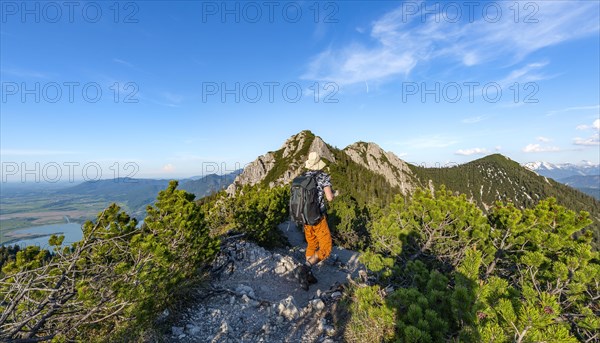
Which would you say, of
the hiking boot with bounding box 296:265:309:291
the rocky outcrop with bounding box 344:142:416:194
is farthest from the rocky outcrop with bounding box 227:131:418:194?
the hiking boot with bounding box 296:265:309:291

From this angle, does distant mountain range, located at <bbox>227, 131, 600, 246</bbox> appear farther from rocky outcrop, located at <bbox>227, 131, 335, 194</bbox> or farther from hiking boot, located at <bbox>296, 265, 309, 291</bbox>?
hiking boot, located at <bbox>296, 265, 309, 291</bbox>

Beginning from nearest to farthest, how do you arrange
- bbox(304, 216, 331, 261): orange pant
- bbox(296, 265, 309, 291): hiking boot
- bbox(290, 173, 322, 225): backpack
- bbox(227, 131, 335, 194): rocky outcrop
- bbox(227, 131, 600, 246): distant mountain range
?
bbox(290, 173, 322, 225): backpack → bbox(296, 265, 309, 291): hiking boot → bbox(304, 216, 331, 261): orange pant → bbox(227, 131, 600, 246): distant mountain range → bbox(227, 131, 335, 194): rocky outcrop

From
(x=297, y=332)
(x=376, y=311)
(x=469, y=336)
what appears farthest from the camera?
(x=297, y=332)

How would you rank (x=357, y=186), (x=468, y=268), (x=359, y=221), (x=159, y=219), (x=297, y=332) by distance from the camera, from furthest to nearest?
(x=357, y=186), (x=359, y=221), (x=159, y=219), (x=297, y=332), (x=468, y=268)

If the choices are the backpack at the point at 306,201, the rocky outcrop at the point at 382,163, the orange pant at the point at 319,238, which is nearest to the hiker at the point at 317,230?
the orange pant at the point at 319,238

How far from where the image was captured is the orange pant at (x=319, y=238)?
27.3ft

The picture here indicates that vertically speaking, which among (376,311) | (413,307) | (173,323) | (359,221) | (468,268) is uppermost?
(468,268)

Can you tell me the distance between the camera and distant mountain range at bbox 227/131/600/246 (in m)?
67.7

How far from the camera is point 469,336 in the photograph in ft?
10.2

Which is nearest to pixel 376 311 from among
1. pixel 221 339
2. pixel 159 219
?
pixel 221 339

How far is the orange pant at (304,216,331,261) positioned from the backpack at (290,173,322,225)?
0.54 m

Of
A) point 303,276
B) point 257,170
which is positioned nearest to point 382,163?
point 257,170

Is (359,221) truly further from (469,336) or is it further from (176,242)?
(469,336)

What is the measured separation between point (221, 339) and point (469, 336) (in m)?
4.12
